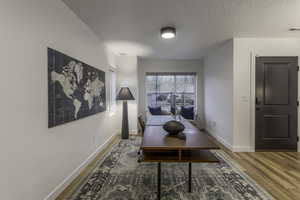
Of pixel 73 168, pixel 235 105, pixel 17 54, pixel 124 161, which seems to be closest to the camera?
pixel 17 54

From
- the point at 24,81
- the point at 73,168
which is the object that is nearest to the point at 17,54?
the point at 24,81

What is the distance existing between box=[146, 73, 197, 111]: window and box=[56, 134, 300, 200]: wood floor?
8.84ft

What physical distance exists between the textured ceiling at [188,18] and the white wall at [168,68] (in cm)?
197

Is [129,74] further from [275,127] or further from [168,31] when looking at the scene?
[275,127]

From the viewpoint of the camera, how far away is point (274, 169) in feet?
9.14

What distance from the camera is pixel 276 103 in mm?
3615

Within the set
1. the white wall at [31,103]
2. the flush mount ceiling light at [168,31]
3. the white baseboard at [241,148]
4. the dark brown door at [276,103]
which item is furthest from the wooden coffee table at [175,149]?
the dark brown door at [276,103]

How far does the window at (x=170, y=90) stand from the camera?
6.08m

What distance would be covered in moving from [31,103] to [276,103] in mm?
4327

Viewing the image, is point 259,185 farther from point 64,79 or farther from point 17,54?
point 17,54

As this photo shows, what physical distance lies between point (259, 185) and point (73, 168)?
8.61ft

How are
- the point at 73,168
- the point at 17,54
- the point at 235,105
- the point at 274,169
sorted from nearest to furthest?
1. the point at 17,54
2. the point at 73,168
3. the point at 274,169
4. the point at 235,105

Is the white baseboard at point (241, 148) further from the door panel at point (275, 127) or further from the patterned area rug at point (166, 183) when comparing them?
the patterned area rug at point (166, 183)

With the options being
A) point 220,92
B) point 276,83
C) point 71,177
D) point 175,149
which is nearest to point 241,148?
point 220,92
